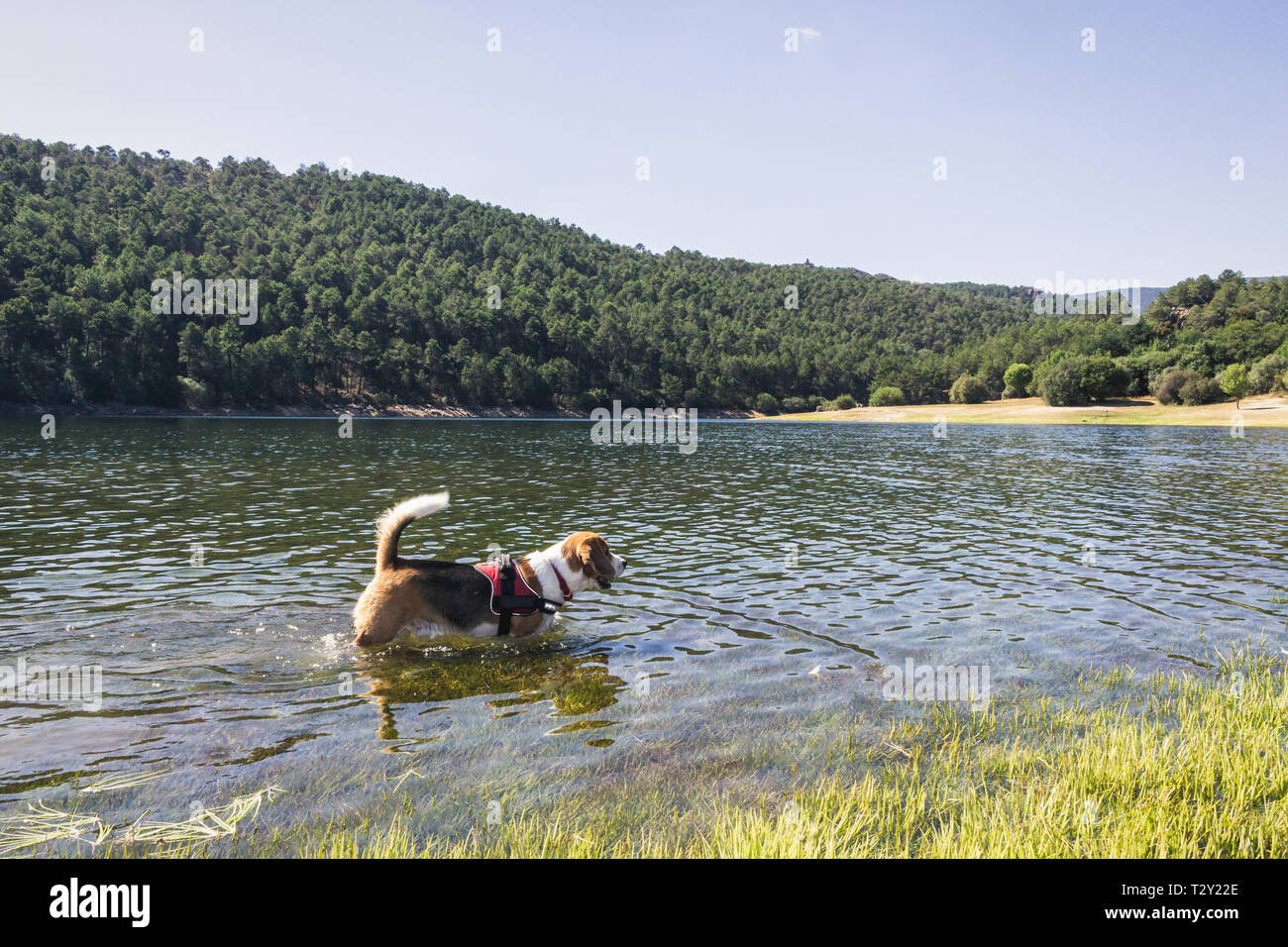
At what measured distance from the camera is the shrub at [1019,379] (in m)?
150

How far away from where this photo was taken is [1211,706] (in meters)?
7.99

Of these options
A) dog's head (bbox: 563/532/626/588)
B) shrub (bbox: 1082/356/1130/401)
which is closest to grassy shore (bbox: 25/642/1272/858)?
dog's head (bbox: 563/532/626/588)

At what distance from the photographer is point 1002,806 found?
5.77 m

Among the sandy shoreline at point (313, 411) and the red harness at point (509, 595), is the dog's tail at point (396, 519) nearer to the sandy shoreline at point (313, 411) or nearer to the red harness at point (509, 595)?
the red harness at point (509, 595)

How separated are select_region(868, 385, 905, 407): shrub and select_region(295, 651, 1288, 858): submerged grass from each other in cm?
16927

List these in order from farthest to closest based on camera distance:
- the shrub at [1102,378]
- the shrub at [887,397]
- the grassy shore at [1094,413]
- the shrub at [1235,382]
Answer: the shrub at [887,397], the shrub at [1102,378], the shrub at [1235,382], the grassy shore at [1094,413]

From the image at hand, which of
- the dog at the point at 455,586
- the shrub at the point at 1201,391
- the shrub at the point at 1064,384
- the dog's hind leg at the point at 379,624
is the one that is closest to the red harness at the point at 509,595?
the dog at the point at 455,586

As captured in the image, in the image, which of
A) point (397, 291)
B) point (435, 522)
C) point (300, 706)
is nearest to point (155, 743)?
point (300, 706)

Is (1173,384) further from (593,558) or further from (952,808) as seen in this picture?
(952,808)

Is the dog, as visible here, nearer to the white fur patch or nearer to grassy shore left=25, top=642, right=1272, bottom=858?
the white fur patch

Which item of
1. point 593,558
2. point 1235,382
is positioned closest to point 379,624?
point 593,558

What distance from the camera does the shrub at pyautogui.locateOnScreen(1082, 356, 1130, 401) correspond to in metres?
129

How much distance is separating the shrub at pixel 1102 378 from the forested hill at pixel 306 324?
4795 cm
